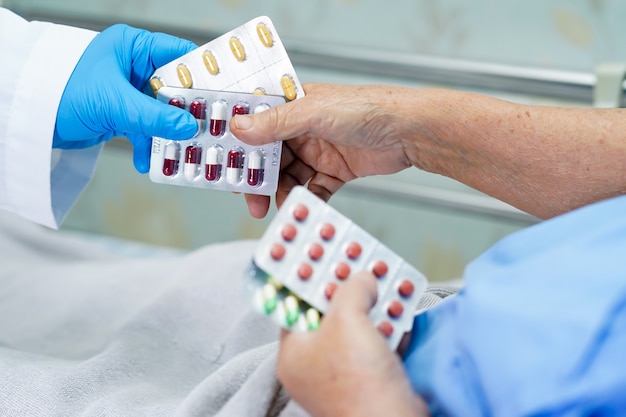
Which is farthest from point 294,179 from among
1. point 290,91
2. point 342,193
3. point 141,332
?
point 342,193

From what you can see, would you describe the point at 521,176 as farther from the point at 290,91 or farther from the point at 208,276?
the point at 208,276

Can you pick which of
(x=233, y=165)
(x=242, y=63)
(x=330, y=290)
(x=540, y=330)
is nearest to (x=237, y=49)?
(x=242, y=63)

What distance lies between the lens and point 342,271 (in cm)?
51

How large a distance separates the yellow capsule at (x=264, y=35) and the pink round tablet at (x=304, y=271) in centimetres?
32

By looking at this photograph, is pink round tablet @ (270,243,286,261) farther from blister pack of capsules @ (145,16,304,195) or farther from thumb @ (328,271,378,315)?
blister pack of capsules @ (145,16,304,195)

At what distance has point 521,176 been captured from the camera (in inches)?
29.5

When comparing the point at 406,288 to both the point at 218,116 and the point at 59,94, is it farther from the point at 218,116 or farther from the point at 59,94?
the point at 59,94

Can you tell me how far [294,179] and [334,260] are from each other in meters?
0.35

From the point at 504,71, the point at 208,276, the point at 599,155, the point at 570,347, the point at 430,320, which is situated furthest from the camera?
the point at 504,71

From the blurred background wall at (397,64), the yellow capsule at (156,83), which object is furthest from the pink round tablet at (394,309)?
the blurred background wall at (397,64)

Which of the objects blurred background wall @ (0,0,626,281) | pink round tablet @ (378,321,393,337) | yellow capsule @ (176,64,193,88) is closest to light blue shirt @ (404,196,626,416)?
pink round tablet @ (378,321,393,337)

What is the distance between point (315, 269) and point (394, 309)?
0.06 meters

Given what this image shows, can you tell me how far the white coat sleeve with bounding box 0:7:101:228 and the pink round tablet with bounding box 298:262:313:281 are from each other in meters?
0.41

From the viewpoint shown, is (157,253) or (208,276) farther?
(157,253)
